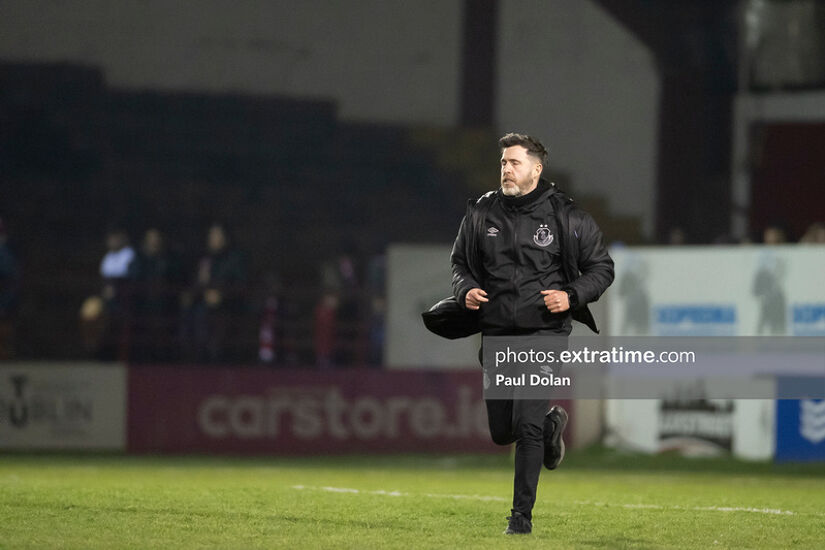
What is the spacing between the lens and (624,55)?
1075 inches

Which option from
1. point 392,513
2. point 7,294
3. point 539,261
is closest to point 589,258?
point 539,261

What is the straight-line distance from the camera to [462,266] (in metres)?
7.48

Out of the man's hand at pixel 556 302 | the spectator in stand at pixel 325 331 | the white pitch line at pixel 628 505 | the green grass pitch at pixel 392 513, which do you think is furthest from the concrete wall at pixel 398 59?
the man's hand at pixel 556 302

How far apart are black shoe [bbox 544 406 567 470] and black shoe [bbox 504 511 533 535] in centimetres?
30

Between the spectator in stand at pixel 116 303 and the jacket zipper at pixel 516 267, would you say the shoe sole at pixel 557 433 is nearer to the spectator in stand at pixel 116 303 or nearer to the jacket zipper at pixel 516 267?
the jacket zipper at pixel 516 267

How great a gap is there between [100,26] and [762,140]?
12.3m

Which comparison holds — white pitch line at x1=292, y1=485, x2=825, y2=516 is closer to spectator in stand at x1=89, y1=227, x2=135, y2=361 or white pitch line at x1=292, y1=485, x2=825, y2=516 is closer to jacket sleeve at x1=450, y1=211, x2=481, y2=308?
jacket sleeve at x1=450, y1=211, x2=481, y2=308

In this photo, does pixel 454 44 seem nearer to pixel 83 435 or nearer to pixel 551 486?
pixel 83 435

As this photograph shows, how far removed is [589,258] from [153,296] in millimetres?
11853

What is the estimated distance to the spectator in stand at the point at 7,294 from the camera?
57.0ft

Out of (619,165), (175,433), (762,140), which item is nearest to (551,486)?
(175,433)

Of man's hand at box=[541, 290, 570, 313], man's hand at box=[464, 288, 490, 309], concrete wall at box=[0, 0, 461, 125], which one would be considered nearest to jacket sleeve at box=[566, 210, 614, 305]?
man's hand at box=[541, 290, 570, 313]

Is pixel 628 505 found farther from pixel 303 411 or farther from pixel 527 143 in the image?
pixel 303 411

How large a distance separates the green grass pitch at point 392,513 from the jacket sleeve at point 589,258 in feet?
4.18
